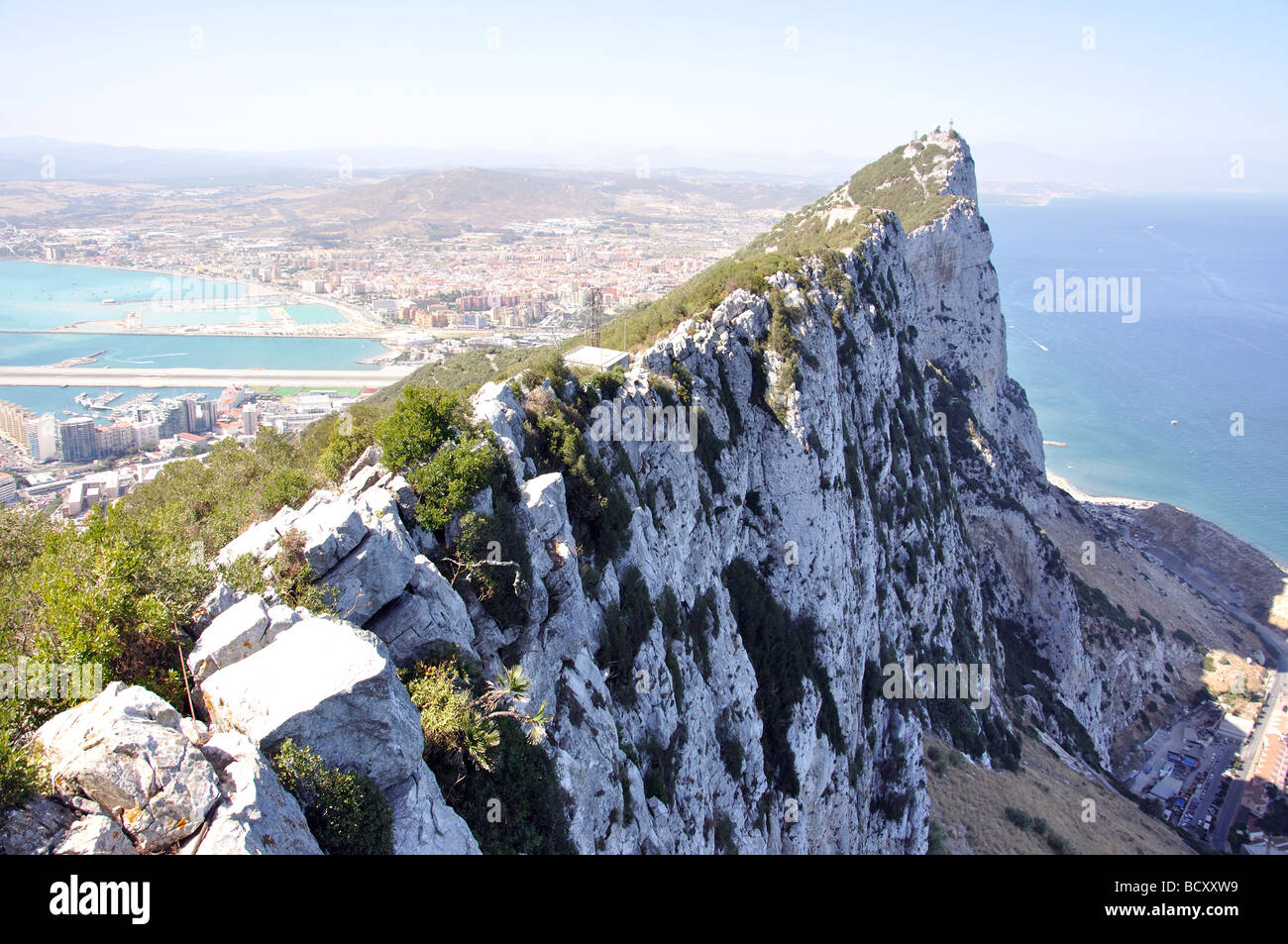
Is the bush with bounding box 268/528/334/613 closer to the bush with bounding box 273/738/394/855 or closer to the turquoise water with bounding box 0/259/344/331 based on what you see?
the bush with bounding box 273/738/394/855

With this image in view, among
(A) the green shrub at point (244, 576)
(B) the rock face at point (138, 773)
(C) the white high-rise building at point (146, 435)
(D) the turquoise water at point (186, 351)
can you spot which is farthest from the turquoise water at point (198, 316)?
(B) the rock face at point (138, 773)

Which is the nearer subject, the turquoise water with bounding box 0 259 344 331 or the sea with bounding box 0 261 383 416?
the sea with bounding box 0 261 383 416

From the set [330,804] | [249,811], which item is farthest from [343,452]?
[249,811]

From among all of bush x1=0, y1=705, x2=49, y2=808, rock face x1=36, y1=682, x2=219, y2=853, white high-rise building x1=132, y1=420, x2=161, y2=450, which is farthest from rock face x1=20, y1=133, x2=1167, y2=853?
white high-rise building x1=132, y1=420, x2=161, y2=450

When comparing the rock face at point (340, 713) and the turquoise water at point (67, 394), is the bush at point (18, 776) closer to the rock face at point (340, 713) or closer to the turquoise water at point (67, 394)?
the rock face at point (340, 713)

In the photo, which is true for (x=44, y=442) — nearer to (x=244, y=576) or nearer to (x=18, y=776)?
(x=244, y=576)
